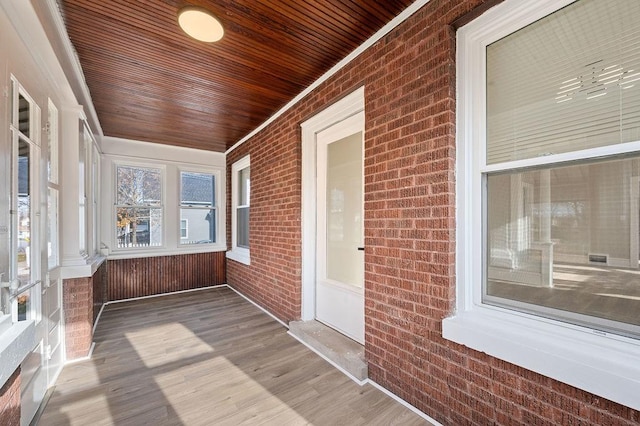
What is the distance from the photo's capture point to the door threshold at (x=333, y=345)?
2357 millimetres

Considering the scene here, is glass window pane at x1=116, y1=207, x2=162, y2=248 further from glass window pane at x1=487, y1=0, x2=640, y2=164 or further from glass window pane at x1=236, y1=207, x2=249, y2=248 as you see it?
glass window pane at x1=487, y1=0, x2=640, y2=164

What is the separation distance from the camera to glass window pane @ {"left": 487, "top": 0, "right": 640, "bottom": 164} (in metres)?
1.26

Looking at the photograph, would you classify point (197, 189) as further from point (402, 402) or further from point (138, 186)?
point (402, 402)

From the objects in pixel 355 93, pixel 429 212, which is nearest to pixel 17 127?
pixel 355 93

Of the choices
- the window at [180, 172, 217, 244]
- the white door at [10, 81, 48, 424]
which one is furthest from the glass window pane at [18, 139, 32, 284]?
the window at [180, 172, 217, 244]

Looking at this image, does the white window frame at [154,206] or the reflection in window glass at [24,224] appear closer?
the reflection in window glass at [24,224]

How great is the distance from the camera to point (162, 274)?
199 inches

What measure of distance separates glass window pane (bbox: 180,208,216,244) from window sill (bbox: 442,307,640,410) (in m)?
4.95

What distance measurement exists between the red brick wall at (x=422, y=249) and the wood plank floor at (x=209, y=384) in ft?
1.24

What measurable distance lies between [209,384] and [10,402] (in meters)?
1.19

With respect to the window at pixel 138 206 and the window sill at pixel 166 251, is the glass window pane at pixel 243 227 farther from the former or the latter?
the window at pixel 138 206

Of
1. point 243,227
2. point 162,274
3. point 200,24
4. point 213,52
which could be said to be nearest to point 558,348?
point 200,24

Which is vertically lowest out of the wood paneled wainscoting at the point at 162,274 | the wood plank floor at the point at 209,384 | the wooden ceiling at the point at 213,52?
the wood plank floor at the point at 209,384

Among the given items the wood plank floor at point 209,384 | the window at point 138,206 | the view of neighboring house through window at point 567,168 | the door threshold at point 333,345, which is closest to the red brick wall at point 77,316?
the wood plank floor at point 209,384
